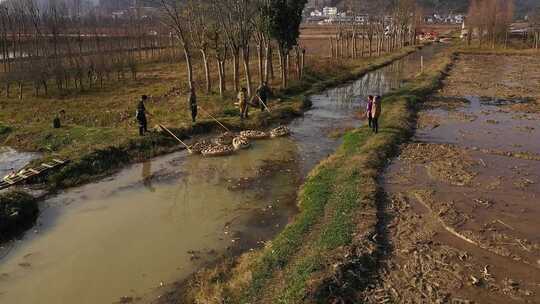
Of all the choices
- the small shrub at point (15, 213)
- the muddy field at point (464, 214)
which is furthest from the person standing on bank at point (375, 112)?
the small shrub at point (15, 213)

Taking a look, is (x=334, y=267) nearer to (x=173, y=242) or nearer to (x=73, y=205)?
(x=173, y=242)

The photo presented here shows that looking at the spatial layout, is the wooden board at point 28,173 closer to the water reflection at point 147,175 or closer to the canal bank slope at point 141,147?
the canal bank slope at point 141,147

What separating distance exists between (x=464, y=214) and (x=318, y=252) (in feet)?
15.0

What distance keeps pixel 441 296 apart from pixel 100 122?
63.1 ft

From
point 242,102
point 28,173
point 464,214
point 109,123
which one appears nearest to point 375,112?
point 242,102

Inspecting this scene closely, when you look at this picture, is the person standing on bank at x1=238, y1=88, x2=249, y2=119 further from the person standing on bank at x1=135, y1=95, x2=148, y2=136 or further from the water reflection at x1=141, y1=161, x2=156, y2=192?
the water reflection at x1=141, y1=161, x2=156, y2=192

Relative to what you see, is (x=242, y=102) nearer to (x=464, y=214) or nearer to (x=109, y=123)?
(x=109, y=123)

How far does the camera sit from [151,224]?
41.3ft

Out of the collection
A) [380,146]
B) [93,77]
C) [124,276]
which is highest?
[93,77]

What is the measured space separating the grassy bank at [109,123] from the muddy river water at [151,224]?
949 millimetres

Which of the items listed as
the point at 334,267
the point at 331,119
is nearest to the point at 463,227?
the point at 334,267

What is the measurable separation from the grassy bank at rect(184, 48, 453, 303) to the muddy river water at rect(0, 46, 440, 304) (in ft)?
2.67

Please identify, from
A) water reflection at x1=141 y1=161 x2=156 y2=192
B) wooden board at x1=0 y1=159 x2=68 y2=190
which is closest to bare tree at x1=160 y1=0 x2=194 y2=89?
water reflection at x1=141 y1=161 x2=156 y2=192

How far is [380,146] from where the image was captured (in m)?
17.5
